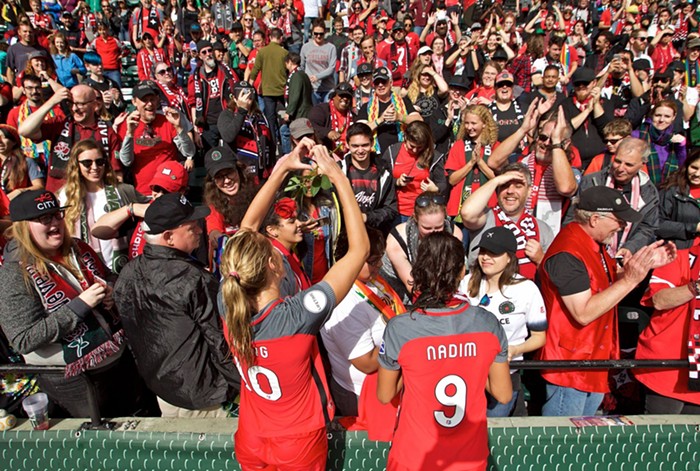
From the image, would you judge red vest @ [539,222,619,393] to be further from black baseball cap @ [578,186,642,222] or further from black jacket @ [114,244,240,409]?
black jacket @ [114,244,240,409]

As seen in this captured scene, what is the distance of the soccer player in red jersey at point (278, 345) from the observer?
1.95 meters

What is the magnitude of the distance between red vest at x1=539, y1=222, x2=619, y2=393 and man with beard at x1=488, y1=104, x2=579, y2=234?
1.32m

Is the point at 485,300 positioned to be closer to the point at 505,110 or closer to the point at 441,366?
the point at 441,366

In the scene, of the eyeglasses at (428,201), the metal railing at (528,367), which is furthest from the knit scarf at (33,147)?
the eyeglasses at (428,201)

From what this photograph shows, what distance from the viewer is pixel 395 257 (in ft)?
11.8

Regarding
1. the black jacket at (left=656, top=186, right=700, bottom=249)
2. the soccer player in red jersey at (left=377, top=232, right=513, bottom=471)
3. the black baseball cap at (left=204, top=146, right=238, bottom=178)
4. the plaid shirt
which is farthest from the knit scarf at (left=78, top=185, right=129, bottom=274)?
the plaid shirt

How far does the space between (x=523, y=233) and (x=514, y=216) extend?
0.15 meters

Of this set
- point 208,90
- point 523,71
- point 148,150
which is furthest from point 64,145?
point 523,71

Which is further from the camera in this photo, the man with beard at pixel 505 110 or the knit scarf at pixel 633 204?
the man with beard at pixel 505 110

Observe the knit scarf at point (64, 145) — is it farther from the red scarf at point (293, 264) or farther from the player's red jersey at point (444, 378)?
the player's red jersey at point (444, 378)

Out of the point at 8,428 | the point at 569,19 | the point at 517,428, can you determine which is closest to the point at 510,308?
the point at 517,428

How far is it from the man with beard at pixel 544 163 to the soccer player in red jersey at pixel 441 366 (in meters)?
2.47

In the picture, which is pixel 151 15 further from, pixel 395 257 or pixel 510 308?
pixel 510 308

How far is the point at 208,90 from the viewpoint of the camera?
7.21 metres
